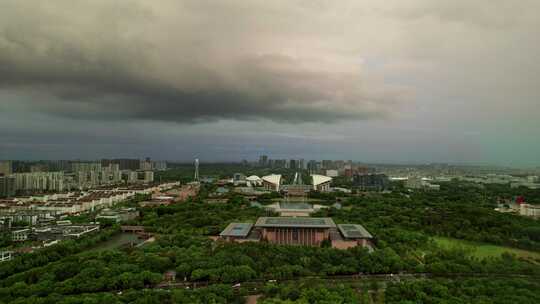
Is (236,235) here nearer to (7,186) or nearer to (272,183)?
(272,183)

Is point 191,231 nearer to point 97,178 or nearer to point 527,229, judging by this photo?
point 527,229

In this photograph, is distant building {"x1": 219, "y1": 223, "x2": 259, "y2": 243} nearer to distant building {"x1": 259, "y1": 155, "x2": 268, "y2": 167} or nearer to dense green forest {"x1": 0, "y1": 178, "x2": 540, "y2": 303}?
dense green forest {"x1": 0, "y1": 178, "x2": 540, "y2": 303}

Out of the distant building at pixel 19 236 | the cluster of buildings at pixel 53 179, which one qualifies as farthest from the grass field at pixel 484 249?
the cluster of buildings at pixel 53 179

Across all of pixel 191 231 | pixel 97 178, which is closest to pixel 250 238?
pixel 191 231

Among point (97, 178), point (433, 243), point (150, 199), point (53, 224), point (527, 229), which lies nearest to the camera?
point (433, 243)

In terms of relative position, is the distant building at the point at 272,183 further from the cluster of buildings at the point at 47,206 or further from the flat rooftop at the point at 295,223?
the flat rooftop at the point at 295,223
